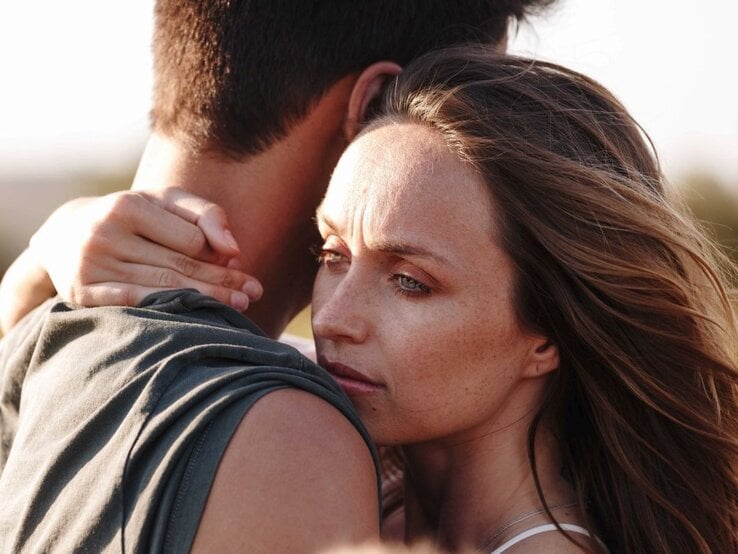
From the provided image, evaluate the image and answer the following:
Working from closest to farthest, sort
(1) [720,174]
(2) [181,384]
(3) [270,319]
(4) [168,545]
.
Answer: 1. (4) [168,545]
2. (2) [181,384]
3. (3) [270,319]
4. (1) [720,174]

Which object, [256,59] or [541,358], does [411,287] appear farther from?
[256,59]

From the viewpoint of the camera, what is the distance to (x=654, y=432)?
2631 millimetres

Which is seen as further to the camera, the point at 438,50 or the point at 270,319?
the point at 270,319

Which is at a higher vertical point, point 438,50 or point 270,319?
point 438,50

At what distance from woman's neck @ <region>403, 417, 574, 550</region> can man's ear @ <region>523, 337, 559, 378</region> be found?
0.15 meters

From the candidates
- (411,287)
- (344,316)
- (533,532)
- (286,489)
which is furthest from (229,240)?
(533,532)

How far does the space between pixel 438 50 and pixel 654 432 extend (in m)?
1.16

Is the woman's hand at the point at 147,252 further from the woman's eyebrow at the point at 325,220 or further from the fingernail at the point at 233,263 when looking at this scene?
the woman's eyebrow at the point at 325,220

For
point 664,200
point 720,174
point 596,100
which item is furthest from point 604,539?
point 720,174

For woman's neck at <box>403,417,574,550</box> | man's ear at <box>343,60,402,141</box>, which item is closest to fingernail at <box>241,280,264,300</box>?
man's ear at <box>343,60,402,141</box>

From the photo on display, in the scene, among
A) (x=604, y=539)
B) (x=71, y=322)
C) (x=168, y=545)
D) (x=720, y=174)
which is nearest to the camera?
(x=168, y=545)

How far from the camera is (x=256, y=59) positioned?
2.68 metres

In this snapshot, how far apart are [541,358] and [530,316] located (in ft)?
0.44

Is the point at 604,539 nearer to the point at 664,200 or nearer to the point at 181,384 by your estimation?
the point at 664,200
